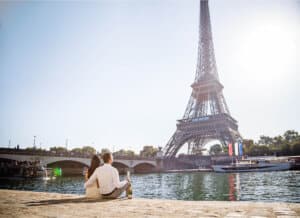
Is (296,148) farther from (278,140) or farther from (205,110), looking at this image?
(205,110)

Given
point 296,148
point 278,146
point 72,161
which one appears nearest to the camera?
point 72,161

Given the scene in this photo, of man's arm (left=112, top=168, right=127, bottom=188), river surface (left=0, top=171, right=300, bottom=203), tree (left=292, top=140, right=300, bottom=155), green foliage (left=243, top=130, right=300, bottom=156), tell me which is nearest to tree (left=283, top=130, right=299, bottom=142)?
green foliage (left=243, top=130, right=300, bottom=156)

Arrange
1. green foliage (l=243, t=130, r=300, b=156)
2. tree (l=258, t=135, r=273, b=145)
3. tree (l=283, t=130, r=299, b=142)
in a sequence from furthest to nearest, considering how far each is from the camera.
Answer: tree (l=258, t=135, r=273, b=145) < tree (l=283, t=130, r=299, b=142) < green foliage (l=243, t=130, r=300, b=156)

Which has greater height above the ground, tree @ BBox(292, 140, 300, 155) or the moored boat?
tree @ BBox(292, 140, 300, 155)

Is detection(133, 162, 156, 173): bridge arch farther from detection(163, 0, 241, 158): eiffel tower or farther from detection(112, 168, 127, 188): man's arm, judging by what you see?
detection(112, 168, 127, 188): man's arm

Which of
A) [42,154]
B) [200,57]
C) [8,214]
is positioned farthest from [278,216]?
[200,57]

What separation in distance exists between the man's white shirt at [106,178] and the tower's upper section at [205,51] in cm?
6883

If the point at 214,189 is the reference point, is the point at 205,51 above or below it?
above

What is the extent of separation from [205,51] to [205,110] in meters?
17.8

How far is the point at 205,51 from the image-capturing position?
75.9 metres

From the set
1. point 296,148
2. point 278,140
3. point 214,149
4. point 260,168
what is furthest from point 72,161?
point 214,149

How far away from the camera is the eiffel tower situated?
64750mm

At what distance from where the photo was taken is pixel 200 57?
7694 cm

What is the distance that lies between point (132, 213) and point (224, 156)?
73693 millimetres
